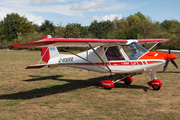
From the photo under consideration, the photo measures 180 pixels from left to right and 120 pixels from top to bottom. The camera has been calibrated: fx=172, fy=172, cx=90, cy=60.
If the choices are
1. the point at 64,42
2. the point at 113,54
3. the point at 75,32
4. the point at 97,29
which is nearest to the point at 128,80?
the point at 113,54

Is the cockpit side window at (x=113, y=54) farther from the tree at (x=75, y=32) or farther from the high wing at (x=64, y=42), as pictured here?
the tree at (x=75, y=32)

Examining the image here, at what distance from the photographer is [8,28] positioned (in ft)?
232

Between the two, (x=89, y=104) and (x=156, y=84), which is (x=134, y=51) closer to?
(x=156, y=84)

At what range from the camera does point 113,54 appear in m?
8.52

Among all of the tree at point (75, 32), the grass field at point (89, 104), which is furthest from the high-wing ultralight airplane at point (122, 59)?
the tree at point (75, 32)

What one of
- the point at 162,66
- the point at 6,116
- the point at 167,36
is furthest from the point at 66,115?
the point at 167,36

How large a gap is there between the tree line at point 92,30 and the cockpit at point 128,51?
3811 cm

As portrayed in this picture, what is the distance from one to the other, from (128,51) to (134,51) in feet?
0.91

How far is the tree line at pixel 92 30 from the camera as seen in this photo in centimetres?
4719

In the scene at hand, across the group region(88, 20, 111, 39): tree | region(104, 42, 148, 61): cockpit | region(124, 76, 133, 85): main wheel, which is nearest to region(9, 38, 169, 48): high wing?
region(104, 42, 148, 61): cockpit

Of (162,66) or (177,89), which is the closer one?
(162,66)

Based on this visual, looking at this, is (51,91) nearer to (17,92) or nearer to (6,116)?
(17,92)

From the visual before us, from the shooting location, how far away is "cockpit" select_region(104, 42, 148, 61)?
8.00 metres

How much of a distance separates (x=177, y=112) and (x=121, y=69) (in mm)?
Result: 3461
